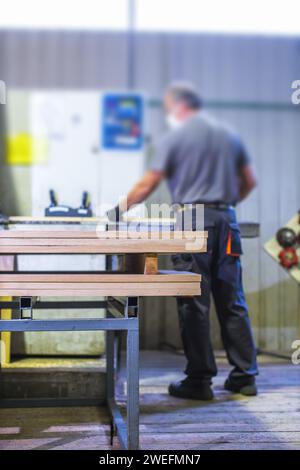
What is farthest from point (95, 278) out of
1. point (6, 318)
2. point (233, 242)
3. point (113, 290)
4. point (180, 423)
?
point (6, 318)

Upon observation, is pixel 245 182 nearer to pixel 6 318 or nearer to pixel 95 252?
pixel 95 252

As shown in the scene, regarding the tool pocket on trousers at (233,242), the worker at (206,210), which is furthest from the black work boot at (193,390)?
the tool pocket on trousers at (233,242)

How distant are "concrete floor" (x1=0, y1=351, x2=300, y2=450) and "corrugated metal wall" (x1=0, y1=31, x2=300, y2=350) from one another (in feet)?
3.40

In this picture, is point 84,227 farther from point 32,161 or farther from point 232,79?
point 232,79

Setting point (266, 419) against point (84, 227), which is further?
point (84, 227)

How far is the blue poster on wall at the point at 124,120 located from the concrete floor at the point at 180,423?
0.85m

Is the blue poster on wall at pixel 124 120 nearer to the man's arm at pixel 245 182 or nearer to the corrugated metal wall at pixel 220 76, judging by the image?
the corrugated metal wall at pixel 220 76

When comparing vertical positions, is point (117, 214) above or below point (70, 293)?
above

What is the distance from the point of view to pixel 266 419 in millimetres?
2004

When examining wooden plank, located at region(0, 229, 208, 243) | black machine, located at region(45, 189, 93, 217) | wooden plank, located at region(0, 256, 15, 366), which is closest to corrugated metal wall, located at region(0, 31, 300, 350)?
black machine, located at region(45, 189, 93, 217)

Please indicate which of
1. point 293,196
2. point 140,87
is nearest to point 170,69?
point 140,87

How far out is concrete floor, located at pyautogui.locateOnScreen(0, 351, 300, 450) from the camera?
1.75 m

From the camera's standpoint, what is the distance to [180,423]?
196 centimetres

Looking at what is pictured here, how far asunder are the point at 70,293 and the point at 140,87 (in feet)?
3.22
